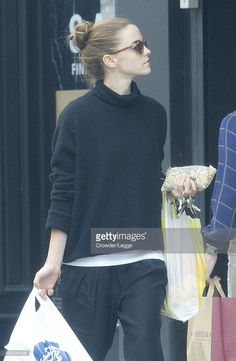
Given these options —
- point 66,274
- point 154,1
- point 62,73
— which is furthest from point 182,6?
point 66,274

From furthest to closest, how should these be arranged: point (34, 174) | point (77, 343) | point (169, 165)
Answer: point (34, 174)
point (169, 165)
point (77, 343)

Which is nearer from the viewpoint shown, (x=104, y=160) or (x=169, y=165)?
(x=104, y=160)

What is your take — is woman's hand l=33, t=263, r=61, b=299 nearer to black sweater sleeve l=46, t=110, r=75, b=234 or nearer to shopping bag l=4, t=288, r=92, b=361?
shopping bag l=4, t=288, r=92, b=361

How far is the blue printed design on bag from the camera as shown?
466cm

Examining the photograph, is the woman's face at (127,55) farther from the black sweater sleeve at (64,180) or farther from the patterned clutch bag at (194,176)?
the patterned clutch bag at (194,176)

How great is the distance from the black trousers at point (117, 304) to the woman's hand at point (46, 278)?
0.26 ft

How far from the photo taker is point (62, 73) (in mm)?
7051

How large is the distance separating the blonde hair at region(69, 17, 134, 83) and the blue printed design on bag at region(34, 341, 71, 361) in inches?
46.6

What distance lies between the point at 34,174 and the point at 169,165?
1.18m

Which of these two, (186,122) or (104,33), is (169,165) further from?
(104,33)

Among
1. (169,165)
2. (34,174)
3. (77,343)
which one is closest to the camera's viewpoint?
(77,343)

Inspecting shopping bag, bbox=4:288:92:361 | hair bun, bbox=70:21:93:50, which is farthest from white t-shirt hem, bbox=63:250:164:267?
hair bun, bbox=70:21:93:50

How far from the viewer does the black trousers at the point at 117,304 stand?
4.62 meters

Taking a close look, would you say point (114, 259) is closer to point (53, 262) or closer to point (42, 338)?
point (53, 262)
